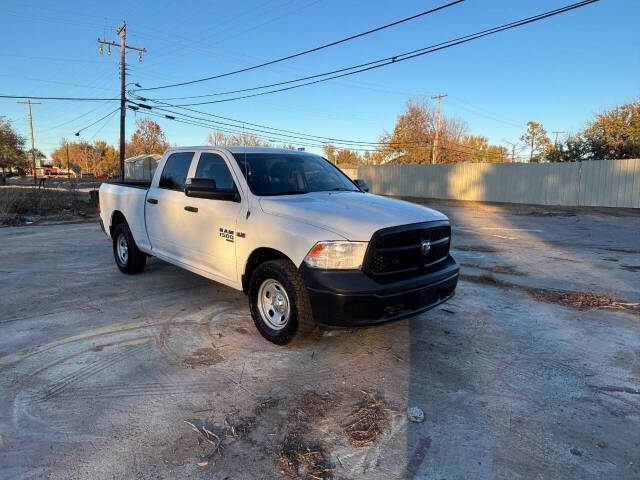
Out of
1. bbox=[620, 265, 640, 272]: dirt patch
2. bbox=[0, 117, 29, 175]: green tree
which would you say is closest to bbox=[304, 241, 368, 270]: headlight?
bbox=[620, 265, 640, 272]: dirt patch

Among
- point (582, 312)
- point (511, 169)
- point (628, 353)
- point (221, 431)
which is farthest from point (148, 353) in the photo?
point (511, 169)

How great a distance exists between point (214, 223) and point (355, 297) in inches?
77.6

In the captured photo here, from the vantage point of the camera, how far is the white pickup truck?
340cm

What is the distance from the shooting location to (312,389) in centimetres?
322

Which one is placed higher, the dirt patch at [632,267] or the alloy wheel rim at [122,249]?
the alloy wheel rim at [122,249]

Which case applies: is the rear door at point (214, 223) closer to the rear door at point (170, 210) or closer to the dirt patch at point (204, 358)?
the rear door at point (170, 210)

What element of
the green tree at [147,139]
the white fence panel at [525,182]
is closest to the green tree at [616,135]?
the white fence panel at [525,182]

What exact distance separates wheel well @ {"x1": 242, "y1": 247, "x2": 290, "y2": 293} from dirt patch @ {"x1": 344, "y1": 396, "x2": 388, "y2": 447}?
1495 mm

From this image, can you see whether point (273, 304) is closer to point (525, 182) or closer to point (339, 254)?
point (339, 254)

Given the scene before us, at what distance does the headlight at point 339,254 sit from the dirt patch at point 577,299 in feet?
11.3

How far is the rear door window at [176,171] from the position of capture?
524cm

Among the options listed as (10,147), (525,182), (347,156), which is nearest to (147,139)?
(10,147)

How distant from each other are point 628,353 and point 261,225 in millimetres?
3604

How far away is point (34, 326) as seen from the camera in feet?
14.4
